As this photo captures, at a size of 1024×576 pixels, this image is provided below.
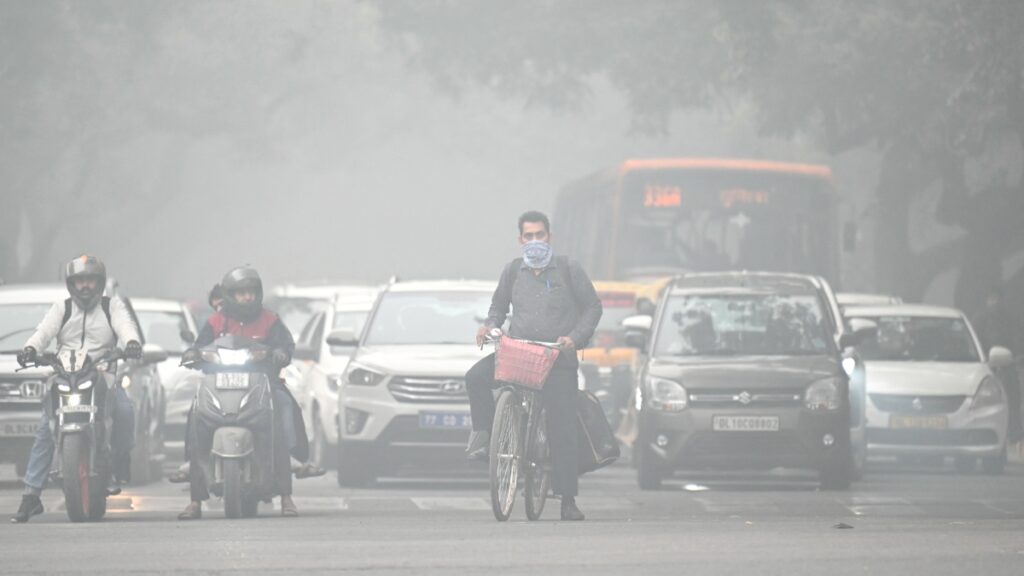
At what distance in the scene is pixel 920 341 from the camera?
2423cm

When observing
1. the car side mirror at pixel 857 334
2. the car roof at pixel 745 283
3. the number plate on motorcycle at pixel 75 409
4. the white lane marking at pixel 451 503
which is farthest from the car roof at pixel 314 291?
the number plate on motorcycle at pixel 75 409

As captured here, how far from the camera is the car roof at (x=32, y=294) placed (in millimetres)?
20953

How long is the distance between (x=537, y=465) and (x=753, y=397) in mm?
4667

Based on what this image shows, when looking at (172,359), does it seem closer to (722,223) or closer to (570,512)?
(722,223)

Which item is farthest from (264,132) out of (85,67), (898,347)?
(898,347)

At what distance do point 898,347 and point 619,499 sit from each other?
22.4 ft

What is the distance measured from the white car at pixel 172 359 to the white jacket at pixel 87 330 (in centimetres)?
814

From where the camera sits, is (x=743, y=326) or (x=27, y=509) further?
(x=743, y=326)

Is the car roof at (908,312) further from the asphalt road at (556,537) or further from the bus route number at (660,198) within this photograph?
the bus route number at (660,198)

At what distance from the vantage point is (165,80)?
52.0m

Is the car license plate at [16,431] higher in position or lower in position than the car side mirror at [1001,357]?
lower

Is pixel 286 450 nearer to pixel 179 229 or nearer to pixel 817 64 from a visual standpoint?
pixel 817 64

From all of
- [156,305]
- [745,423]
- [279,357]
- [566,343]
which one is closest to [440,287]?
[745,423]

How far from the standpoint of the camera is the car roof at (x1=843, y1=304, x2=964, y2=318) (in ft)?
79.8
